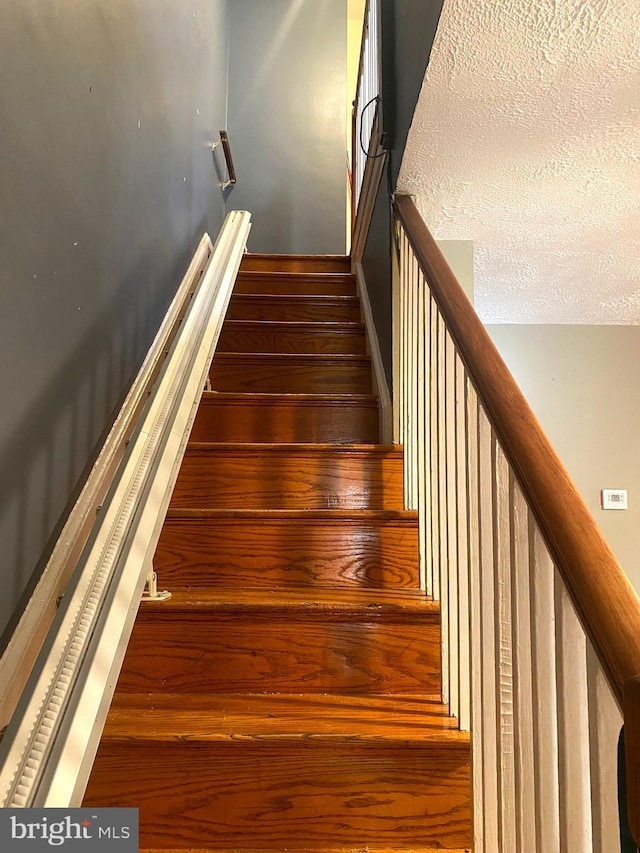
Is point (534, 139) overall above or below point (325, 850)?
above

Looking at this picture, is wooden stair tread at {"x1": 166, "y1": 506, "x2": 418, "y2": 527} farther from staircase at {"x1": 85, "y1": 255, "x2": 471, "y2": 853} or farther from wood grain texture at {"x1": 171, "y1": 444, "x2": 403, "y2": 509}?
wood grain texture at {"x1": 171, "y1": 444, "x2": 403, "y2": 509}

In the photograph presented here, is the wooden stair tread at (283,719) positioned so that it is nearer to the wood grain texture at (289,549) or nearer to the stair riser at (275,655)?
the stair riser at (275,655)

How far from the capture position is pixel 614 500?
2.99 meters

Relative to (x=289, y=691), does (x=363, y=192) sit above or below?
above

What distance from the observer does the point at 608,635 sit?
573 millimetres

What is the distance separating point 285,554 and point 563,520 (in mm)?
973

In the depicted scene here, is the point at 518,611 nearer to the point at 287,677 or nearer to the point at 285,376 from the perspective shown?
the point at 287,677

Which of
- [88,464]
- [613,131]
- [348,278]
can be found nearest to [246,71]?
[348,278]

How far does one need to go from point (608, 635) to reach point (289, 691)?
91 centimetres

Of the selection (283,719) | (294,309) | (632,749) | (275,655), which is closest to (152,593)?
(275,655)

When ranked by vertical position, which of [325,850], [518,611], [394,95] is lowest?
[325,850]

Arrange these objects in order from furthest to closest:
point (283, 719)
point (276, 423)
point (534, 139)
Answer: point (276, 423)
point (534, 139)
point (283, 719)

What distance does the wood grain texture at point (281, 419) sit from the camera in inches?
84.5

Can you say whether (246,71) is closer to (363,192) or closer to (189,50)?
(189,50)
